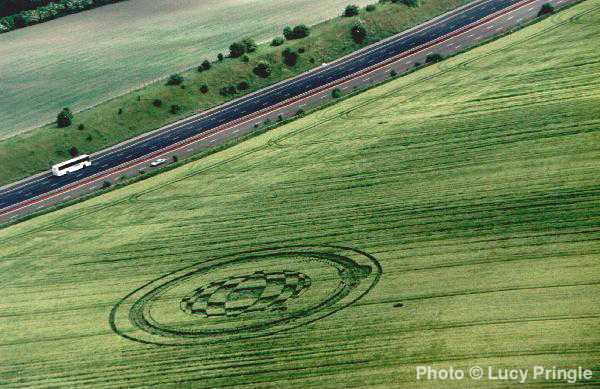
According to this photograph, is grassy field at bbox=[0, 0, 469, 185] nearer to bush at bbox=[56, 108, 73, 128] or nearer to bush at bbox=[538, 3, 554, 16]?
bush at bbox=[56, 108, 73, 128]

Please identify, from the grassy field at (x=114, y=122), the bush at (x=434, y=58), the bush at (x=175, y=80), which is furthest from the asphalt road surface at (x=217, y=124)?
the bush at (x=175, y=80)

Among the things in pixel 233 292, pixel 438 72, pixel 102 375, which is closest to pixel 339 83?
pixel 438 72

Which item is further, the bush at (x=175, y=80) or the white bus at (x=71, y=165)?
the bush at (x=175, y=80)

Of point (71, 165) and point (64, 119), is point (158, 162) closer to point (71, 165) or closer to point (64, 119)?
point (71, 165)

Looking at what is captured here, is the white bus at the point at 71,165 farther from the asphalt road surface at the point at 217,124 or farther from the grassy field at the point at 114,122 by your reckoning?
the grassy field at the point at 114,122

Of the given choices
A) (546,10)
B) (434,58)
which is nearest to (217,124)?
(434,58)

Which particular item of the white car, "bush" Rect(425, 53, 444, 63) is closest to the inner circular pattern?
the white car

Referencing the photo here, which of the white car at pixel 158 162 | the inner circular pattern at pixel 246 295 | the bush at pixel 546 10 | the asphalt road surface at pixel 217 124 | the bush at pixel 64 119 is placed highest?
the bush at pixel 64 119
